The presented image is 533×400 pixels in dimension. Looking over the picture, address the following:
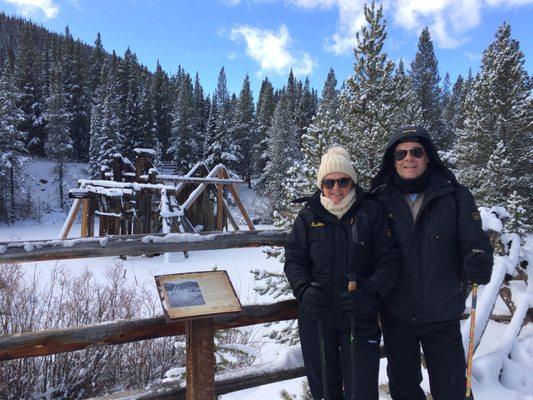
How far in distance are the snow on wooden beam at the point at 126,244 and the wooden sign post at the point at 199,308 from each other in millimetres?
379

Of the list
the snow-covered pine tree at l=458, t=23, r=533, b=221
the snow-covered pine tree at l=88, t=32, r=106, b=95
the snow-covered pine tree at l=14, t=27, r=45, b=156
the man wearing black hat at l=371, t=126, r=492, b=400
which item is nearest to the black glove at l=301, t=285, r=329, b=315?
the man wearing black hat at l=371, t=126, r=492, b=400

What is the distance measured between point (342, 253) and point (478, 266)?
30.9 inches

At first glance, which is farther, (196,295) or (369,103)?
(369,103)

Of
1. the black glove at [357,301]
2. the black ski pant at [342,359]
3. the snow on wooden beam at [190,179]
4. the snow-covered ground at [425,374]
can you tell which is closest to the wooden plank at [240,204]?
the snow on wooden beam at [190,179]

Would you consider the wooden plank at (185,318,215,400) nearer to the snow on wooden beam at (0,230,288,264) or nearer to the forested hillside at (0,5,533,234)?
the snow on wooden beam at (0,230,288,264)

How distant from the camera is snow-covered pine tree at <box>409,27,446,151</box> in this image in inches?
1577

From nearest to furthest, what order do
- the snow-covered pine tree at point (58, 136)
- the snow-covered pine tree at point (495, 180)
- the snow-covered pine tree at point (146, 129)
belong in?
the snow-covered pine tree at point (495, 180), the snow-covered pine tree at point (58, 136), the snow-covered pine tree at point (146, 129)

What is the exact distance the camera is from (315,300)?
242 centimetres

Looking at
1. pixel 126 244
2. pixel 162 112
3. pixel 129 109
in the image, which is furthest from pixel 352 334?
pixel 162 112

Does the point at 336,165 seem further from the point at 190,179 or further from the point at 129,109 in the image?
the point at 129,109

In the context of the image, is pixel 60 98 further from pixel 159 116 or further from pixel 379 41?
pixel 379 41

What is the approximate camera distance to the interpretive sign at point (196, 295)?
237 centimetres

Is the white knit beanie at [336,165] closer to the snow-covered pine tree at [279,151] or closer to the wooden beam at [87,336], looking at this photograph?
the wooden beam at [87,336]

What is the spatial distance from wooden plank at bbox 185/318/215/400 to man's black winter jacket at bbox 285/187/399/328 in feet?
2.05
